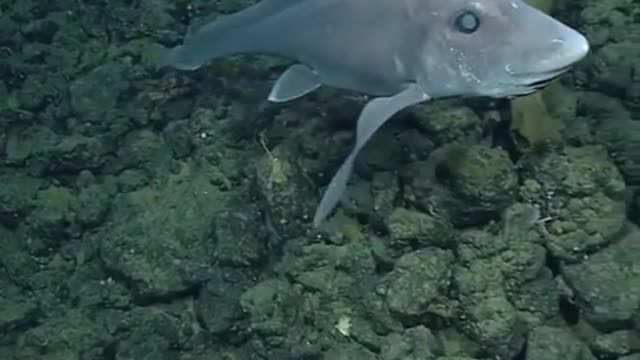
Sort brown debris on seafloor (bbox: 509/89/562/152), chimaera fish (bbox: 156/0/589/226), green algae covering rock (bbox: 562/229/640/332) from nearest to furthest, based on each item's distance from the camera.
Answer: chimaera fish (bbox: 156/0/589/226) < green algae covering rock (bbox: 562/229/640/332) < brown debris on seafloor (bbox: 509/89/562/152)

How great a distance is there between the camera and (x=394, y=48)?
334 centimetres

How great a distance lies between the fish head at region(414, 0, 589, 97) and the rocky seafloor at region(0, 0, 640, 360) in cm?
61

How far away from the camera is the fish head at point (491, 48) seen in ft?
9.63

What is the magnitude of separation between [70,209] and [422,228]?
1.65m

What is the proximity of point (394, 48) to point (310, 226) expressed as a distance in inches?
36.4

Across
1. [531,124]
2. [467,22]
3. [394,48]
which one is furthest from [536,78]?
[531,124]

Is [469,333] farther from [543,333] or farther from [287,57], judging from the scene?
[287,57]

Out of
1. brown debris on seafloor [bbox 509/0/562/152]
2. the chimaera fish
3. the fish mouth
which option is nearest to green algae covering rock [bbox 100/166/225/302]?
the chimaera fish

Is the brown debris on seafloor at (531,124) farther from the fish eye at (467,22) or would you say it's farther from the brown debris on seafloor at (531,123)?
the fish eye at (467,22)

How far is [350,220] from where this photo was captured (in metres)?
3.93

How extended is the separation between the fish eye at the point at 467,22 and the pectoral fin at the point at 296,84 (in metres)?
0.68

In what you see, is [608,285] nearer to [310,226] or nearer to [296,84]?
[310,226]

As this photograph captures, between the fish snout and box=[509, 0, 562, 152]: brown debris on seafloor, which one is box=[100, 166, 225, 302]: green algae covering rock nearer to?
box=[509, 0, 562, 152]: brown debris on seafloor

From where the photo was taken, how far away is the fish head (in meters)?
2.94
